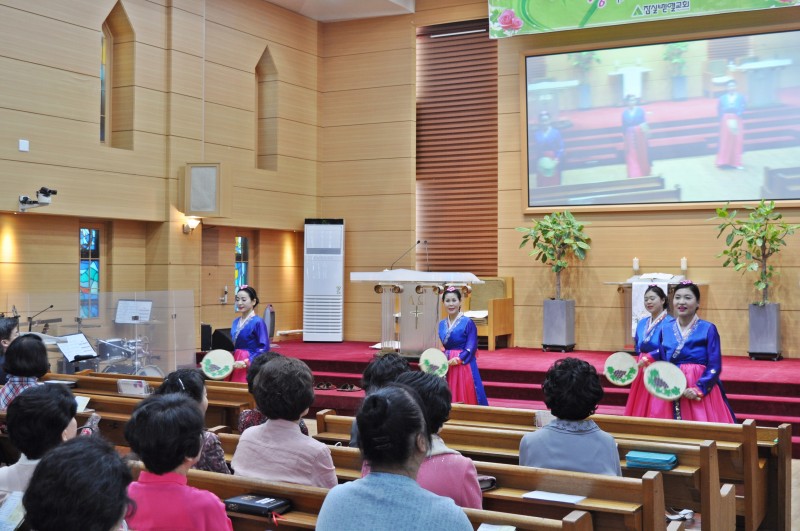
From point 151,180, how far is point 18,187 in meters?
1.64

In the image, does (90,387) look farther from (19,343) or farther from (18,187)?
(18,187)

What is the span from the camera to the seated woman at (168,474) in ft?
6.93

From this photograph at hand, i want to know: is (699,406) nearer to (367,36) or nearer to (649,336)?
(649,336)

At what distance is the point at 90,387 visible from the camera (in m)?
6.09

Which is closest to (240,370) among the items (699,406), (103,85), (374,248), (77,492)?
(699,406)

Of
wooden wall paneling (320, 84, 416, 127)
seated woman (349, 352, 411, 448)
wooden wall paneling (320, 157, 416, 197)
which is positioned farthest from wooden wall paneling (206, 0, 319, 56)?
seated woman (349, 352, 411, 448)

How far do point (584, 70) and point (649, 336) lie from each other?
5.20 meters

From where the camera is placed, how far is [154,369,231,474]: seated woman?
306 centimetres

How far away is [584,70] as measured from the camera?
32.8ft

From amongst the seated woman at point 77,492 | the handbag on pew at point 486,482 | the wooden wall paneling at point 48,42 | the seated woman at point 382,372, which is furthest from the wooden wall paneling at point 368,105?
the seated woman at point 77,492

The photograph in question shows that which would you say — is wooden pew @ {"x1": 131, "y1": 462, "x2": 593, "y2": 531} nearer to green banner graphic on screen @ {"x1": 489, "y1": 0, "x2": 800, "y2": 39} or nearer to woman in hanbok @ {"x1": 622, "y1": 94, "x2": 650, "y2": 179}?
green banner graphic on screen @ {"x1": 489, "y1": 0, "x2": 800, "y2": 39}

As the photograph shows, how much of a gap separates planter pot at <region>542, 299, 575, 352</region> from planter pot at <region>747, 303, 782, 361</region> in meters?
1.96

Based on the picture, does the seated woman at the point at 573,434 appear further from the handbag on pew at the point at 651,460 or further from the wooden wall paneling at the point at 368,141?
the wooden wall paneling at the point at 368,141

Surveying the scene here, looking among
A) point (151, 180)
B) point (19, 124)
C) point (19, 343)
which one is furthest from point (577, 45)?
point (19, 343)
